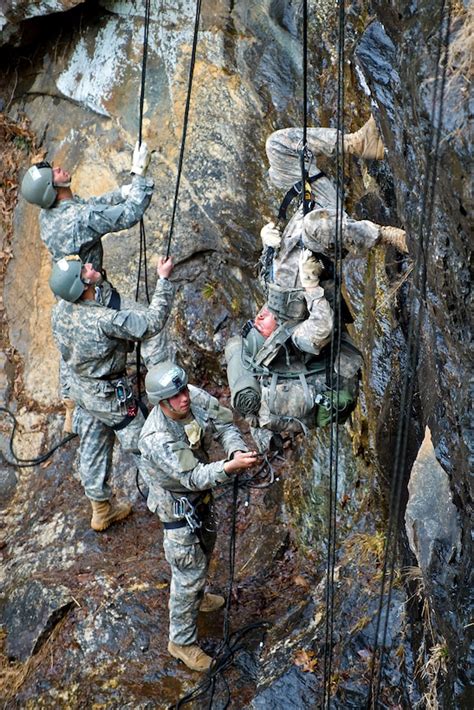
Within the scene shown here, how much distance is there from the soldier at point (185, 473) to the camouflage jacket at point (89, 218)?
2.20 m

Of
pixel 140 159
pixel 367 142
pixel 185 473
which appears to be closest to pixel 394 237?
pixel 367 142

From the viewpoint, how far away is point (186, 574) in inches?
310

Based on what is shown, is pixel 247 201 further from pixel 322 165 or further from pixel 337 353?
pixel 337 353

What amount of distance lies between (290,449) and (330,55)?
4.14 m

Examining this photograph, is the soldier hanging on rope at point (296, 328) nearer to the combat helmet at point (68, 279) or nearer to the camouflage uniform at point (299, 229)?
the camouflage uniform at point (299, 229)

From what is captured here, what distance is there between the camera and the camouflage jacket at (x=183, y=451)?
24.0 feet

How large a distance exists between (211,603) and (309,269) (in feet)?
12.7

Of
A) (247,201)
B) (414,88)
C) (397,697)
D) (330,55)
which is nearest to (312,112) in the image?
(330,55)

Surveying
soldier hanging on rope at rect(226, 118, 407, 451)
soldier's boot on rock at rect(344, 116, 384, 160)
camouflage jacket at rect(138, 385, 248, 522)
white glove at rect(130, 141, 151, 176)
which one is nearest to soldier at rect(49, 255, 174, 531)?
white glove at rect(130, 141, 151, 176)

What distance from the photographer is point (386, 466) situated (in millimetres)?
7898

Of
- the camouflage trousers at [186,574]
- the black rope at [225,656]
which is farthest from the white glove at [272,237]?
the camouflage trousers at [186,574]

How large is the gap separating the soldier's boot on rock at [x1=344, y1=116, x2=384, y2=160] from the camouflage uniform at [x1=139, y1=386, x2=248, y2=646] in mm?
2309

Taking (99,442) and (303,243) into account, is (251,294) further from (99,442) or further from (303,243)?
(303,243)

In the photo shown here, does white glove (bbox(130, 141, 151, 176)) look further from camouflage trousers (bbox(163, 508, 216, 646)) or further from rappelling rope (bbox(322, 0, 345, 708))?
camouflage trousers (bbox(163, 508, 216, 646))
